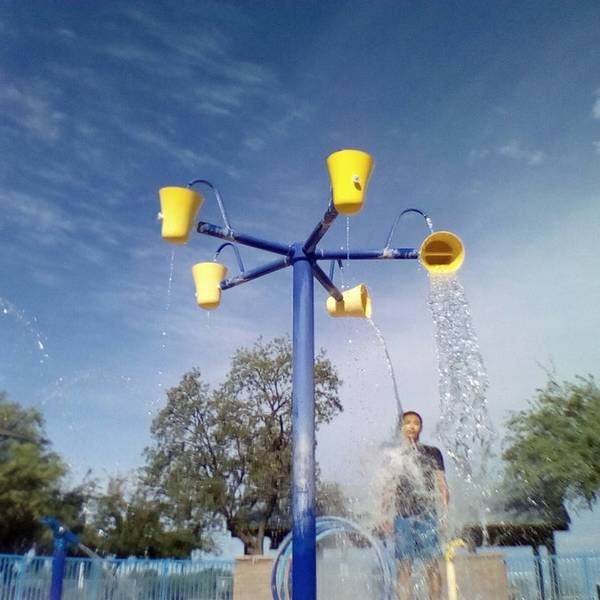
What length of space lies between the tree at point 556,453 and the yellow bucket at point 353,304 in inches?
403

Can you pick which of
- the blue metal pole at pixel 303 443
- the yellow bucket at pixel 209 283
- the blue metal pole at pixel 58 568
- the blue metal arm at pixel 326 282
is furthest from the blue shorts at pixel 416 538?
the blue metal pole at pixel 58 568

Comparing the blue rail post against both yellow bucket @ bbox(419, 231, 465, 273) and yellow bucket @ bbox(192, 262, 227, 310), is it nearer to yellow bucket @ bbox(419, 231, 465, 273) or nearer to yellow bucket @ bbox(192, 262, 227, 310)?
yellow bucket @ bbox(192, 262, 227, 310)

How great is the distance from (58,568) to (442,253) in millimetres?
5504

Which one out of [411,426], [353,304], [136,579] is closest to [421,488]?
[411,426]

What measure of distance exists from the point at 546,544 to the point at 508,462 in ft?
6.21

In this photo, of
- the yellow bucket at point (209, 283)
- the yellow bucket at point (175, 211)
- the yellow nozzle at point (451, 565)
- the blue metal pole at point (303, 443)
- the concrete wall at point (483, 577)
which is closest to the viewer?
the blue metal pole at point (303, 443)

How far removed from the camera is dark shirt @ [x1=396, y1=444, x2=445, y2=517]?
4.82 m

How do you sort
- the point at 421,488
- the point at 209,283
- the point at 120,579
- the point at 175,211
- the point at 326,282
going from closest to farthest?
the point at 421,488 < the point at 175,211 < the point at 326,282 < the point at 209,283 < the point at 120,579

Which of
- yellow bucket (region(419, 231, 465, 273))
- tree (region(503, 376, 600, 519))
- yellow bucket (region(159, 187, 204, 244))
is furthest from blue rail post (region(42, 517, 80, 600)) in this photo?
tree (region(503, 376, 600, 519))

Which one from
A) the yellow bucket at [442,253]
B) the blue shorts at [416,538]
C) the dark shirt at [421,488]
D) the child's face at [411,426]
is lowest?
the blue shorts at [416,538]

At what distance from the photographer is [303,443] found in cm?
445

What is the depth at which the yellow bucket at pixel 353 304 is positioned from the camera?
5.53 metres

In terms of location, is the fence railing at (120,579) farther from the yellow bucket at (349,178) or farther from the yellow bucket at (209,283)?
the yellow bucket at (349,178)

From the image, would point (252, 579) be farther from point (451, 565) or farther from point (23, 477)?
point (23, 477)
